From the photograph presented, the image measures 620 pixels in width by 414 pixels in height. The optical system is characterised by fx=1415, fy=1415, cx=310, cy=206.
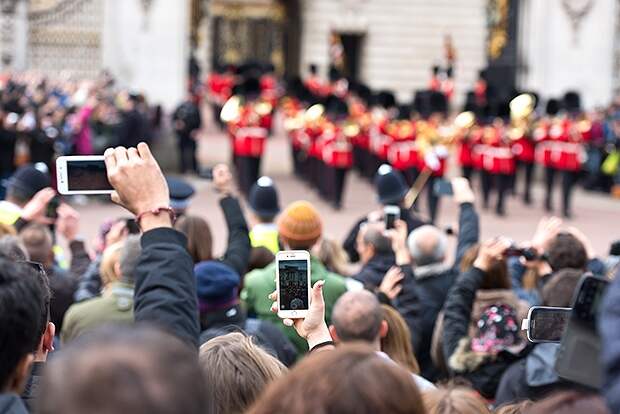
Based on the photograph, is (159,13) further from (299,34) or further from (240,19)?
(240,19)

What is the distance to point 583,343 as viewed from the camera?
2.57m

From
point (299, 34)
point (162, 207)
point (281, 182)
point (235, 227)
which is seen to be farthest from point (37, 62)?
point (162, 207)

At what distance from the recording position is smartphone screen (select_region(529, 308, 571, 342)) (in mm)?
3189

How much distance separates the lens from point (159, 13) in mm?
22844

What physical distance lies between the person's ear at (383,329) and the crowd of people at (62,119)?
37.4ft

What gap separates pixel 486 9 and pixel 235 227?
1169 inches

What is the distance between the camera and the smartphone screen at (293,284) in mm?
3680

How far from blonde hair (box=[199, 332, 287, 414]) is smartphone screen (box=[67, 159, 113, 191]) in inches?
22.3

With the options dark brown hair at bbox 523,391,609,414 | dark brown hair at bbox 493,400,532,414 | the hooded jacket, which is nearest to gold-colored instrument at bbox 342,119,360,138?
the hooded jacket

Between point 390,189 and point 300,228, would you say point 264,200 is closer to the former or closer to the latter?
point 300,228

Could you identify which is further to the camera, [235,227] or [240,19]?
[240,19]

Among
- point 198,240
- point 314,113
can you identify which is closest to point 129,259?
point 198,240

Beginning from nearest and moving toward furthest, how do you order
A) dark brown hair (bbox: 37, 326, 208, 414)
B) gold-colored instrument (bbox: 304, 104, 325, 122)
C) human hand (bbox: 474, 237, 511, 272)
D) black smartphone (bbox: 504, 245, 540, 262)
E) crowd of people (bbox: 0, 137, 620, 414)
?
dark brown hair (bbox: 37, 326, 208, 414) < crowd of people (bbox: 0, 137, 620, 414) < human hand (bbox: 474, 237, 511, 272) < black smartphone (bbox: 504, 245, 540, 262) < gold-colored instrument (bbox: 304, 104, 325, 122)

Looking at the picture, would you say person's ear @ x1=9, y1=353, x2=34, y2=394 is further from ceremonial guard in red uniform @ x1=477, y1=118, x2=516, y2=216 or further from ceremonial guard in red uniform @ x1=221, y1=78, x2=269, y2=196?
ceremonial guard in red uniform @ x1=221, y1=78, x2=269, y2=196
